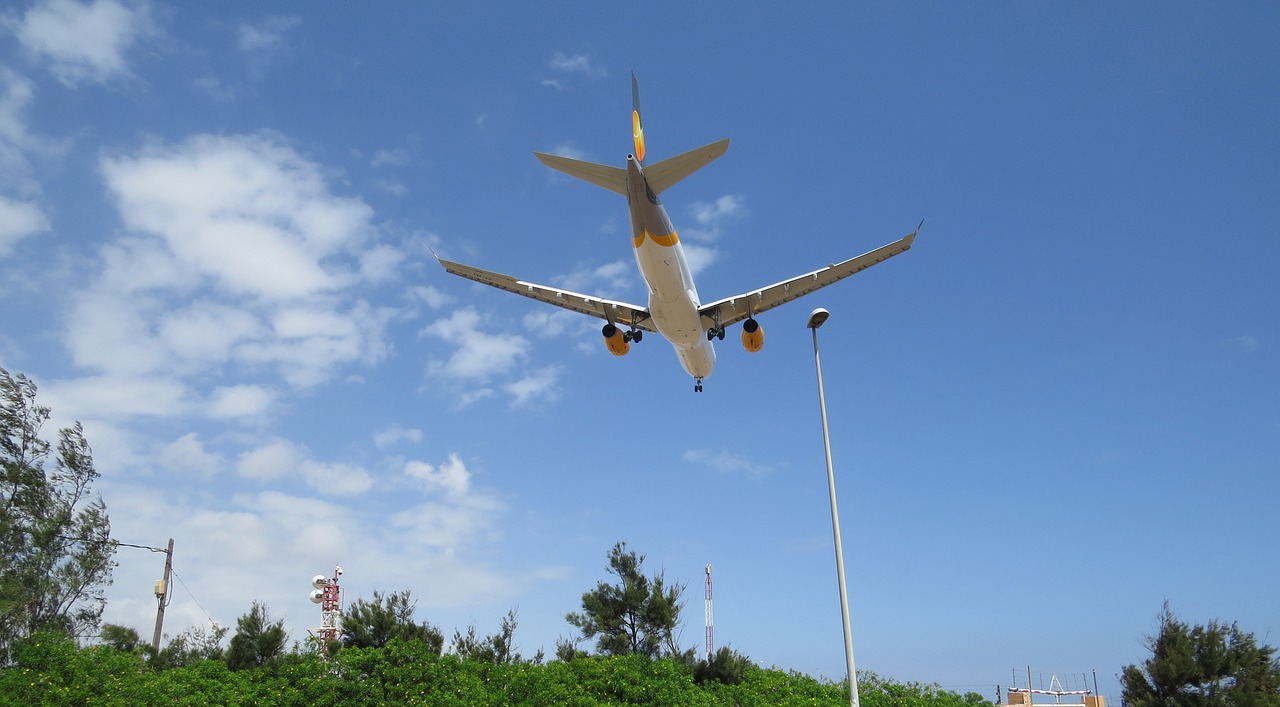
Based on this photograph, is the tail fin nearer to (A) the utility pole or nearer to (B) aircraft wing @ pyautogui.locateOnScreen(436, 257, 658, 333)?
(B) aircraft wing @ pyautogui.locateOnScreen(436, 257, 658, 333)

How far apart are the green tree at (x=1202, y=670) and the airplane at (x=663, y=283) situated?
20.8 meters

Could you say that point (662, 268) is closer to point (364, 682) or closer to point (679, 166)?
point (679, 166)

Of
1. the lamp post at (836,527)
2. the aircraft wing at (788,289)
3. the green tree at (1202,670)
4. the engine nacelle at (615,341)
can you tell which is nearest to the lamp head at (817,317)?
the lamp post at (836,527)

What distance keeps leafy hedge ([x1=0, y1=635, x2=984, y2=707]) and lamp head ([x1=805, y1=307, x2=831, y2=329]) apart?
12.5 meters

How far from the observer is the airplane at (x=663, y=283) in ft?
81.5

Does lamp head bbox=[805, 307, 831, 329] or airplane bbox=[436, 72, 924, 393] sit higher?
airplane bbox=[436, 72, 924, 393]

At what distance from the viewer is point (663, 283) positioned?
26.3m

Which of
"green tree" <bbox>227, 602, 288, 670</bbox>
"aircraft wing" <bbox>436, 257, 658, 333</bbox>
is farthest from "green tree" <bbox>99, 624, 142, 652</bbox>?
"aircraft wing" <bbox>436, 257, 658, 333</bbox>

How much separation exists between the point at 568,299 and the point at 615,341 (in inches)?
100

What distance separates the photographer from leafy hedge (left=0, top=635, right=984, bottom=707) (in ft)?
72.3

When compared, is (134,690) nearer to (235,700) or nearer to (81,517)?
(235,700)

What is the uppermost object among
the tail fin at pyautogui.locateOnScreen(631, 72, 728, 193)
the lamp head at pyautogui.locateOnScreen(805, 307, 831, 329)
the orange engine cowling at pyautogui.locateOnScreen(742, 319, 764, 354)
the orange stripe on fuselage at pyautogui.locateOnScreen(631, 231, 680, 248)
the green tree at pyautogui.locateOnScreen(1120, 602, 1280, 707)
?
the tail fin at pyautogui.locateOnScreen(631, 72, 728, 193)

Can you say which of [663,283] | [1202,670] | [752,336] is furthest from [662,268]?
[1202,670]

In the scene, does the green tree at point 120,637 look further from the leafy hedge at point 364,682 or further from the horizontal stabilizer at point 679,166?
the horizontal stabilizer at point 679,166
